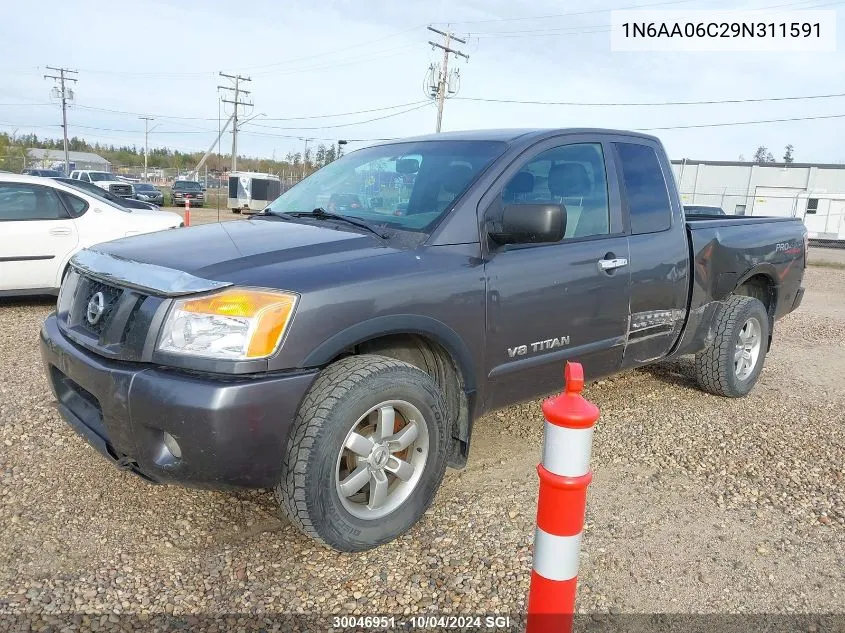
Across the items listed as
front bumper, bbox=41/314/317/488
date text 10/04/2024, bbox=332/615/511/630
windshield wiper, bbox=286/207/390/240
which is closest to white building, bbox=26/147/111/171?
windshield wiper, bbox=286/207/390/240

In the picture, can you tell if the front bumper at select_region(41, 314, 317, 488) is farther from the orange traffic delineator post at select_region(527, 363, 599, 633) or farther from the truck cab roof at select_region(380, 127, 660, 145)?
the truck cab roof at select_region(380, 127, 660, 145)

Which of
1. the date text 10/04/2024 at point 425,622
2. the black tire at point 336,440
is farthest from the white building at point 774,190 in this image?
the date text 10/04/2024 at point 425,622

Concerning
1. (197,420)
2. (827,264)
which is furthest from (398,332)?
(827,264)

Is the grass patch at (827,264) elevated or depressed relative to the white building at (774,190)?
depressed

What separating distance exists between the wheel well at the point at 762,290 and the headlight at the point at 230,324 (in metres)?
3.87

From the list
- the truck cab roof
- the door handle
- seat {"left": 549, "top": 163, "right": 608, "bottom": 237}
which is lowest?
the door handle

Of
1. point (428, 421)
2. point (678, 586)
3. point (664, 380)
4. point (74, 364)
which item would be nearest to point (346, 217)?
point (428, 421)

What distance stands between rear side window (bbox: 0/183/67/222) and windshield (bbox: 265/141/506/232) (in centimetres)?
433

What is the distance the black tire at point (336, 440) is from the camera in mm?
2395

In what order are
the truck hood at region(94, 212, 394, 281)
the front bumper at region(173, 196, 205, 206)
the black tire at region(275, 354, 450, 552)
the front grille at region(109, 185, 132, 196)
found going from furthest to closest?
the front bumper at region(173, 196, 205, 206), the front grille at region(109, 185, 132, 196), the truck hood at region(94, 212, 394, 281), the black tire at region(275, 354, 450, 552)

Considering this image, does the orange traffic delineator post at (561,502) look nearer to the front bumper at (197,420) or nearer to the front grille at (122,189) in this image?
the front bumper at (197,420)

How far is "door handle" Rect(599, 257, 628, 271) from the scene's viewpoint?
345 centimetres

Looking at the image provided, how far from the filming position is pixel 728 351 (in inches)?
179

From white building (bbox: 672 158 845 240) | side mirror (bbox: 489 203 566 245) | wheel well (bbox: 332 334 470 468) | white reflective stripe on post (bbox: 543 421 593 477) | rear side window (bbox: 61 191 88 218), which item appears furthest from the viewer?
white building (bbox: 672 158 845 240)
